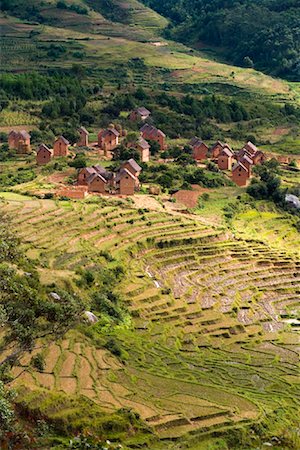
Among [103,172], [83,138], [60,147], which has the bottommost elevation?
[83,138]

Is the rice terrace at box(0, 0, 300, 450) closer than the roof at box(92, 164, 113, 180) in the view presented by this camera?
Yes

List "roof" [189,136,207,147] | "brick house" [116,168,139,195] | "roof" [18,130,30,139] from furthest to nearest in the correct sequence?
"roof" [189,136,207,147] < "roof" [18,130,30,139] < "brick house" [116,168,139,195]

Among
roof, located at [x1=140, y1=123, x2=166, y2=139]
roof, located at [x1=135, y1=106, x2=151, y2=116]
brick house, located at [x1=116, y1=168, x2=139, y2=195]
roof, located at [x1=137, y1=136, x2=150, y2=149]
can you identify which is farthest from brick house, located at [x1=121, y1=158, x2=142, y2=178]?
roof, located at [x1=135, y1=106, x2=151, y2=116]

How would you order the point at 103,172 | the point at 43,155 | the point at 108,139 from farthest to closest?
the point at 108,139, the point at 43,155, the point at 103,172

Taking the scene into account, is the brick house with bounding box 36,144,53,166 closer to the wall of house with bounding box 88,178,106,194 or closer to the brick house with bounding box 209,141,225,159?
the wall of house with bounding box 88,178,106,194

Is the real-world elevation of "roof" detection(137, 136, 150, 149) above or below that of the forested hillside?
above

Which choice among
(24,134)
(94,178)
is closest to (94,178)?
(94,178)

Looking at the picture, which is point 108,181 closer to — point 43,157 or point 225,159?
point 43,157
